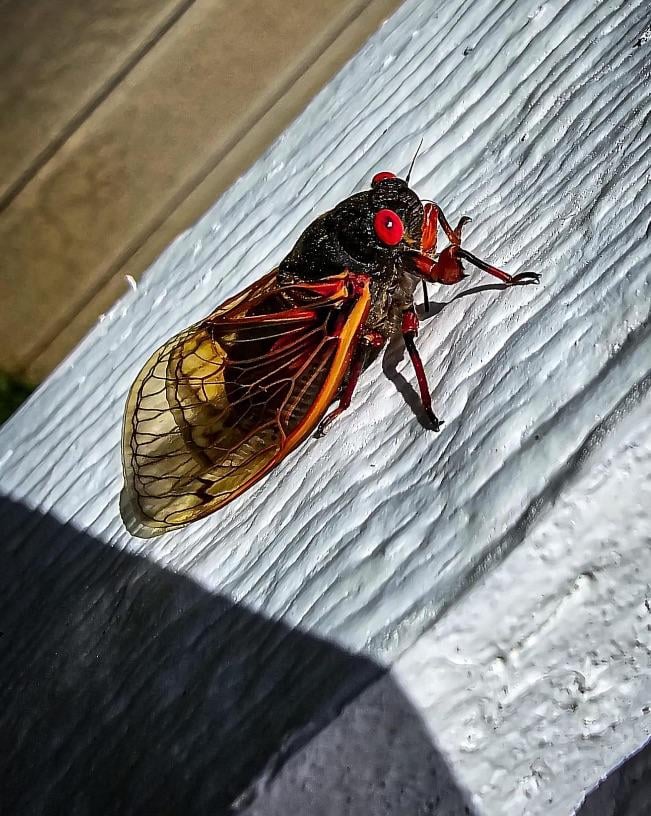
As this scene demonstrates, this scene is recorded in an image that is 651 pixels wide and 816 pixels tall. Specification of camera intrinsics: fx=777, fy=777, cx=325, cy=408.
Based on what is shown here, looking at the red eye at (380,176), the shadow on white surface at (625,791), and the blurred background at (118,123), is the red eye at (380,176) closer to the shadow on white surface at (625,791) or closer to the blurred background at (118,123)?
the shadow on white surface at (625,791)

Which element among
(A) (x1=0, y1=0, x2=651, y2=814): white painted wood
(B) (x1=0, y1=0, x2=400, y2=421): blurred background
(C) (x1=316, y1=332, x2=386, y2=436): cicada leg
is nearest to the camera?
(A) (x1=0, y1=0, x2=651, y2=814): white painted wood

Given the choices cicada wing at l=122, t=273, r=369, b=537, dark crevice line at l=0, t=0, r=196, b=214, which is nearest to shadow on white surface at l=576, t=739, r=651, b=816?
cicada wing at l=122, t=273, r=369, b=537

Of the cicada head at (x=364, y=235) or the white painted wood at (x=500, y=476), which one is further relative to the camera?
the cicada head at (x=364, y=235)

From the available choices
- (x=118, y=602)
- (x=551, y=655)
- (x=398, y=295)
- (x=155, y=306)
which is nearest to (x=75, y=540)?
(x=118, y=602)

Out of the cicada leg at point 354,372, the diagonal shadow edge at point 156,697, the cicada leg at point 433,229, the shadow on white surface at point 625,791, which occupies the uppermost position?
the cicada leg at point 433,229

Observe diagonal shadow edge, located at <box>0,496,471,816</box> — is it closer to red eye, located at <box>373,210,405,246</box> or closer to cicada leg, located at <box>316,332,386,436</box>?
cicada leg, located at <box>316,332,386,436</box>

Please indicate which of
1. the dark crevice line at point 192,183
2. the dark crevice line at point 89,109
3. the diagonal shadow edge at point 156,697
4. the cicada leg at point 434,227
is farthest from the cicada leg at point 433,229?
the dark crevice line at point 89,109

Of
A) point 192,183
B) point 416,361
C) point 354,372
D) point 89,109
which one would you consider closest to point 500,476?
point 416,361
